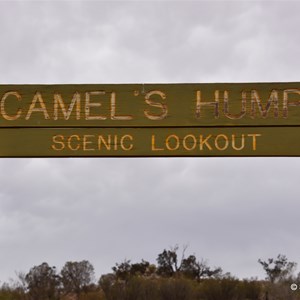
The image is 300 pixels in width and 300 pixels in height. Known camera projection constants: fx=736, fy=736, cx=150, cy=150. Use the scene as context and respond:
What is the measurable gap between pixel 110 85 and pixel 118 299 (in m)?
41.7

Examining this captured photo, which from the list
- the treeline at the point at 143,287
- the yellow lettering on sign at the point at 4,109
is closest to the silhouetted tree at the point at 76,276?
the treeline at the point at 143,287

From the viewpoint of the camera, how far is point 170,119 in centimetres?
642

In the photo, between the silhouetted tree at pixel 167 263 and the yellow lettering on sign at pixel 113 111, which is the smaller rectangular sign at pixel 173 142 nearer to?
the yellow lettering on sign at pixel 113 111

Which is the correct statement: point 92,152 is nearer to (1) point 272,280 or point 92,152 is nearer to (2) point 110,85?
(2) point 110,85

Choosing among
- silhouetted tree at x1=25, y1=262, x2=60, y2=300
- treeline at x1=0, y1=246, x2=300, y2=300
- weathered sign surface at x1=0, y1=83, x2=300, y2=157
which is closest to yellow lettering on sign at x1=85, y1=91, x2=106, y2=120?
weathered sign surface at x1=0, y1=83, x2=300, y2=157

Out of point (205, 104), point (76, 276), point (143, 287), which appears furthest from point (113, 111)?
point (76, 276)

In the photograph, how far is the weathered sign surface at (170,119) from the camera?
6379mm

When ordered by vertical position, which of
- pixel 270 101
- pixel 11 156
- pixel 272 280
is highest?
pixel 272 280

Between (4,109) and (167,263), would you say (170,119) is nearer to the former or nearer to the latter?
(4,109)

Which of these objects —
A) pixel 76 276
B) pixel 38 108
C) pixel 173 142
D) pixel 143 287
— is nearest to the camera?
pixel 173 142

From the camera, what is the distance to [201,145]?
6.37m

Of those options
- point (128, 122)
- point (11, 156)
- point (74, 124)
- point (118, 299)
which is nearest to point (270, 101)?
point (128, 122)

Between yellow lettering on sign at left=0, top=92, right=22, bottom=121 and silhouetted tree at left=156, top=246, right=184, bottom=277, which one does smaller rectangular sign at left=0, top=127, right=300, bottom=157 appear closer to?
yellow lettering on sign at left=0, top=92, right=22, bottom=121

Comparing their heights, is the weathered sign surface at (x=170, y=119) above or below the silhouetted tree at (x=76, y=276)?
below
